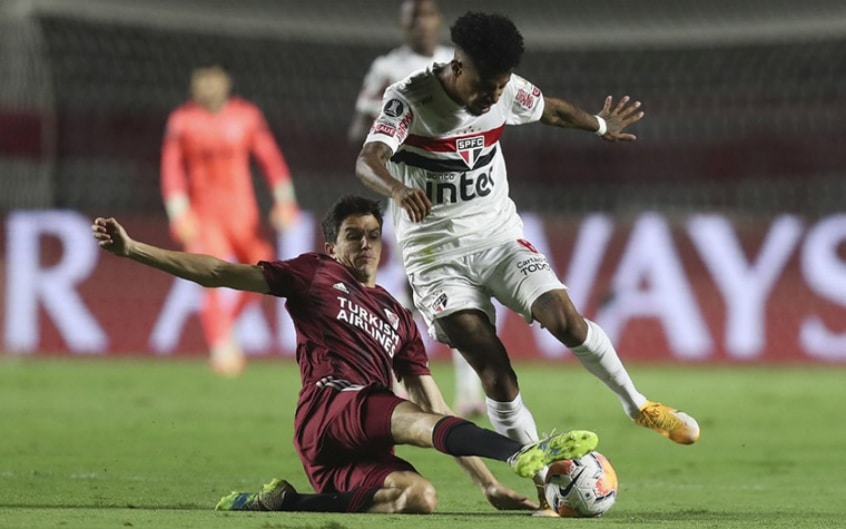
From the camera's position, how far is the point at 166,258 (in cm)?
571

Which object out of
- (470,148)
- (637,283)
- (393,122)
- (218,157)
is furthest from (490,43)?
(637,283)

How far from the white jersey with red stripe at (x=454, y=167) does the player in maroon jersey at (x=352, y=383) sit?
0.52 metres

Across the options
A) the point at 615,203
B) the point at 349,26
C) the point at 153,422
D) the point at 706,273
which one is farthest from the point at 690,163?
the point at 153,422

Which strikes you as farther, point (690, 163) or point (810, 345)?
point (690, 163)

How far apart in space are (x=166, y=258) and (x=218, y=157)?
9.14m

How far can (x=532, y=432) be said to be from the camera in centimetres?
668

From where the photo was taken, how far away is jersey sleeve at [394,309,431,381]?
6461 mm

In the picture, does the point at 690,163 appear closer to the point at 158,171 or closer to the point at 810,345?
the point at 810,345

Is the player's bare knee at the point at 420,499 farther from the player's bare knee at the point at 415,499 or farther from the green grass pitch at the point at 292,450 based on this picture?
the green grass pitch at the point at 292,450

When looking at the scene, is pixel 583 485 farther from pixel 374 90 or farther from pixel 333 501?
pixel 374 90

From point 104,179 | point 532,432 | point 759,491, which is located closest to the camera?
point 532,432

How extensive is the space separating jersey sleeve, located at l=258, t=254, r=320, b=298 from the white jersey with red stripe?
2.35 feet

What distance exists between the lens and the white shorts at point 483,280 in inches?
263

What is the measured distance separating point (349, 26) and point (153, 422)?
8.27 m
